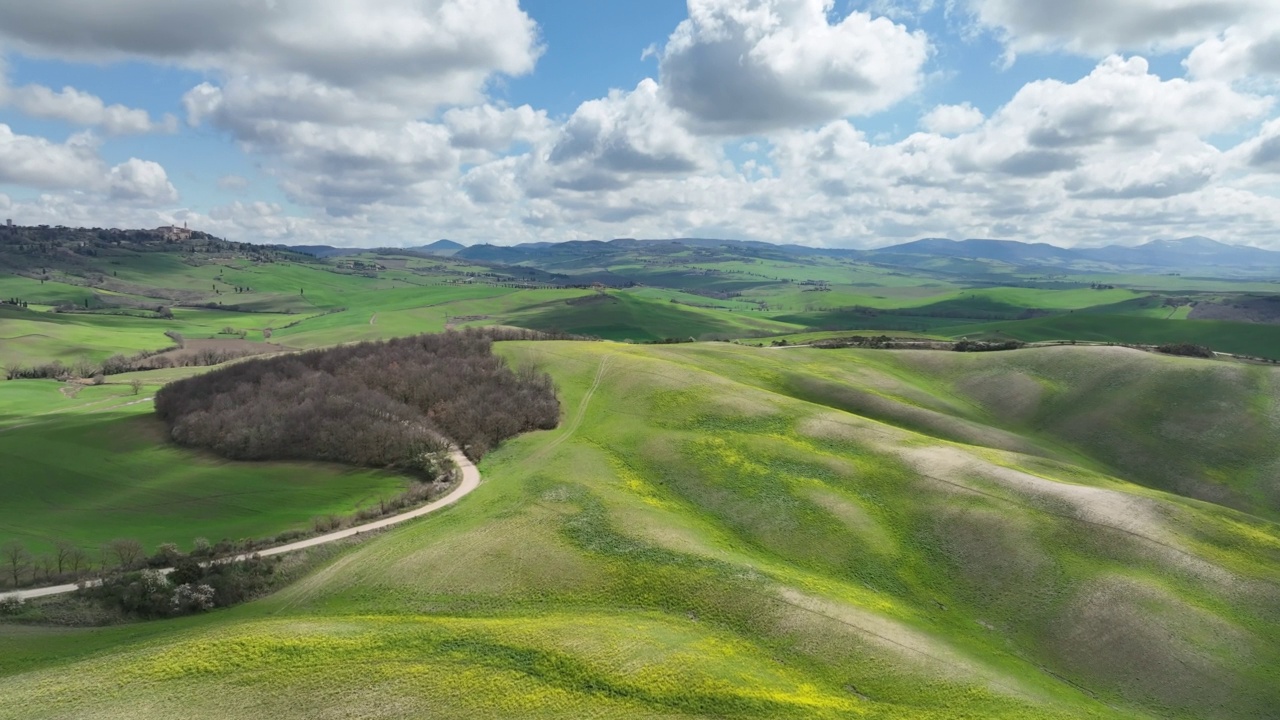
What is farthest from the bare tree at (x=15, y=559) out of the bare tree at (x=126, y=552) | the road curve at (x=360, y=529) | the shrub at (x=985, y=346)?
the shrub at (x=985, y=346)

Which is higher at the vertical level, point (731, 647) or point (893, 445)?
point (893, 445)

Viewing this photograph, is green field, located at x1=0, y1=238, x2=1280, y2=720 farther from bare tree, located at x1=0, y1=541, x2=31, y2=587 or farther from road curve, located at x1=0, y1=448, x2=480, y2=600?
road curve, located at x1=0, y1=448, x2=480, y2=600

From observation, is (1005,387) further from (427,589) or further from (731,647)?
(427,589)

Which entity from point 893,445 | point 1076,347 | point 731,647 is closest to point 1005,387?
point 1076,347

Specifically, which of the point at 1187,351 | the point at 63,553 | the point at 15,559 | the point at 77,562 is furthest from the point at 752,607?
the point at 1187,351

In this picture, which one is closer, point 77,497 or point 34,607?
point 34,607

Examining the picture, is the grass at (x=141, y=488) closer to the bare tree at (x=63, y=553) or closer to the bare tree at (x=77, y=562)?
the bare tree at (x=63, y=553)

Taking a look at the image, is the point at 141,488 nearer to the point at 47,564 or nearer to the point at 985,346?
the point at 47,564
